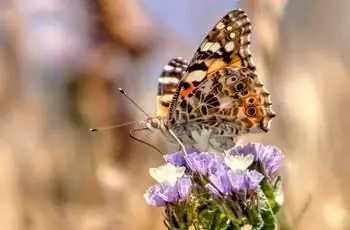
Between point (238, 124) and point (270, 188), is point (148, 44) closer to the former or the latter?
point (238, 124)

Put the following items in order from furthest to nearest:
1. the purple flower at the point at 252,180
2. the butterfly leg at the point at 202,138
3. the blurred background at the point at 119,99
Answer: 1. the blurred background at the point at 119,99
2. the butterfly leg at the point at 202,138
3. the purple flower at the point at 252,180

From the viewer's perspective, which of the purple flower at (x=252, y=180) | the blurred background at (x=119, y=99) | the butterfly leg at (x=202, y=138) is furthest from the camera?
the blurred background at (x=119, y=99)

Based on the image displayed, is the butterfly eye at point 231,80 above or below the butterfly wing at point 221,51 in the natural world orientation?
below

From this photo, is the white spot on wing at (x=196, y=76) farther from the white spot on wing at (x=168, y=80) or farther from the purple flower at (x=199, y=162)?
the purple flower at (x=199, y=162)

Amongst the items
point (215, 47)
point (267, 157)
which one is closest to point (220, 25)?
point (215, 47)

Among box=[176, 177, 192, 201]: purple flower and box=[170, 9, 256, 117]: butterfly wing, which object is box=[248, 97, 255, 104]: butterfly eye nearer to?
box=[170, 9, 256, 117]: butterfly wing

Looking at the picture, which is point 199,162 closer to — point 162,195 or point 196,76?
point 162,195

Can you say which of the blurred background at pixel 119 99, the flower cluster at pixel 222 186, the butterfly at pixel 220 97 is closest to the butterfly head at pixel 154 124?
the butterfly at pixel 220 97
